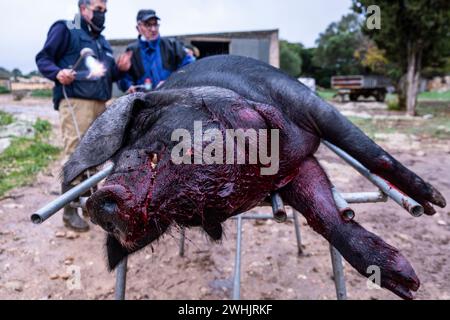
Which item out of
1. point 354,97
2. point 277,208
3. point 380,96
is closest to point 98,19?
point 277,208

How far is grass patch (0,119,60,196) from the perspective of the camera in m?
4.95

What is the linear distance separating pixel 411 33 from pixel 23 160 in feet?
37.2

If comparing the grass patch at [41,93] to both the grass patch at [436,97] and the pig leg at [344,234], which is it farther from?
the pig leg at [344,234]

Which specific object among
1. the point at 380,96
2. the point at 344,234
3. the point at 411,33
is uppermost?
the point at 411,33

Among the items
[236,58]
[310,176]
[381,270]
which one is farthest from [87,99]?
[381,270]

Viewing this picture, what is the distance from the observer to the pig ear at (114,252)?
1.58 meters

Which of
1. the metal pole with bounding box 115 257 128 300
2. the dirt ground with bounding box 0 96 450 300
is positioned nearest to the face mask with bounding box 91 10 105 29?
the dirt ground with bounding box 0 96 450 300

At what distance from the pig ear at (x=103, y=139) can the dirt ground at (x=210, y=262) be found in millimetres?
1169

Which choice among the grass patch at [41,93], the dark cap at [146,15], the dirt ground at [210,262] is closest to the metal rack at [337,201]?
the dirt ground at [210,262]

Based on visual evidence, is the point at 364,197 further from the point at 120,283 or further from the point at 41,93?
the point at 41,93

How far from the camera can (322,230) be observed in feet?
5.13

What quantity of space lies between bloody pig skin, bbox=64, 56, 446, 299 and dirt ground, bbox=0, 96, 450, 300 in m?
1.16

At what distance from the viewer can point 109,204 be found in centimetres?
119

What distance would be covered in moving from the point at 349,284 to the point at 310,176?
1464 mm
